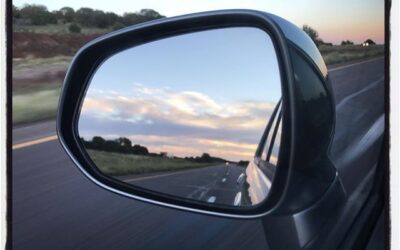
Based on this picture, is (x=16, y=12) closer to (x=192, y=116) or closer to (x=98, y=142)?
(x=98, y=142)

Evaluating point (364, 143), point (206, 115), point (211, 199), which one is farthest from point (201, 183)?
point (364, 143)

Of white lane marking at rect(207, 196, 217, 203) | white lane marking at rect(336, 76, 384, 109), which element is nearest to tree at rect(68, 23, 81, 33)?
white lane marking at rect(207, 196, 217, 203)

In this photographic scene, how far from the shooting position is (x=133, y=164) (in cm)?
179

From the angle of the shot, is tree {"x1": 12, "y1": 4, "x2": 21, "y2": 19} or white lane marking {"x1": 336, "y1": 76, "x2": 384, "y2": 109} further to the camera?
tree {"x1": 12, "y1": 4, "x2": 21, "y2": 19}

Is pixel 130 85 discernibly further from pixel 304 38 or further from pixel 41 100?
pixel 304 38

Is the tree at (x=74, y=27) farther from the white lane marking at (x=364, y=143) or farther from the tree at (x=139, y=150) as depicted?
the white lane marking at (x=364, y=143)

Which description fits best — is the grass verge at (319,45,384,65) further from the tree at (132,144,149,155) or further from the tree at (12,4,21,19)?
the tree at (12,4,21,19)

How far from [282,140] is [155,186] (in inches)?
16.1

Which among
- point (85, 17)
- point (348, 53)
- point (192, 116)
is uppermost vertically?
point (85, 17)

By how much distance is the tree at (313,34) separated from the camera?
168 centimetres

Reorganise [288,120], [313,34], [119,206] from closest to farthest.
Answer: [288,120] → [313,34] → [119,206]

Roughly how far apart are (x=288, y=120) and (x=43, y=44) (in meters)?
0.80

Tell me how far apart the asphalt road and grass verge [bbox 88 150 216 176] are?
2.6 inches

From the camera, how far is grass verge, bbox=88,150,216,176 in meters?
1.76
